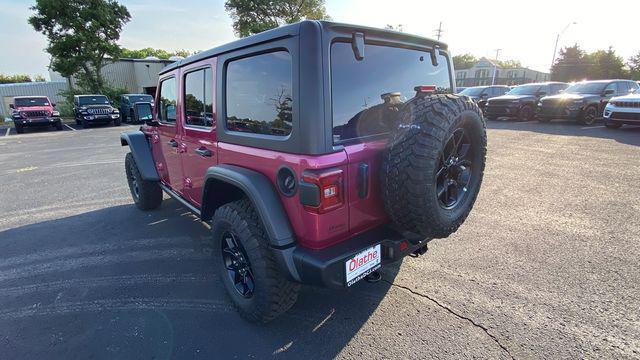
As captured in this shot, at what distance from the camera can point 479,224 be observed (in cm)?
405

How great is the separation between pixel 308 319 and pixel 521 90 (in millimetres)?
17096

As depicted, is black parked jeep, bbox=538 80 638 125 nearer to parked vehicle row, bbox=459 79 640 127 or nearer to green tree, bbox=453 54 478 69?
parked vehicle row, bbox=459 79 640 127

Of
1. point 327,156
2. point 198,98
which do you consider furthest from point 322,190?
point 198,98

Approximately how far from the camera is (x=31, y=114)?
54.5 feet

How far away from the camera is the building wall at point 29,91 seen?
25.5 metres

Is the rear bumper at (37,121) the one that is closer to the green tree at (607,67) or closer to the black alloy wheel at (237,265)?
the black alloy wheel at (237,265)

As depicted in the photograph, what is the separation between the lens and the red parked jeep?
16375 millimetres

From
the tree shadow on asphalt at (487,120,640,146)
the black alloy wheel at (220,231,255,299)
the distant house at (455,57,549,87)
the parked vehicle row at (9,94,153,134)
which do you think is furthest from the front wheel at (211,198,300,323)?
the distant house at (455,57,549,87)

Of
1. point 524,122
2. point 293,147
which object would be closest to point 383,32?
point 293,147

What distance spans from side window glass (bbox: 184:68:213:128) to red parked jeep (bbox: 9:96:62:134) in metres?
18.9

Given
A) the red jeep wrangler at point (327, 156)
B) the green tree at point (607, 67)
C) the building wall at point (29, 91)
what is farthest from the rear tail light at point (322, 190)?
the green tree at point (607, 67)

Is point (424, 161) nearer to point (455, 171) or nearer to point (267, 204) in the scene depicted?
point (455, 171)

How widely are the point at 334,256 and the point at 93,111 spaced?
20915mm

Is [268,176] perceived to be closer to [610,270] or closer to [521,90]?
[610,270]
